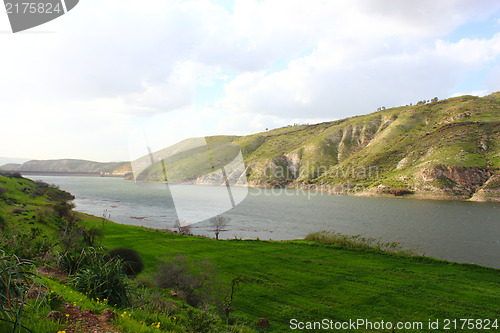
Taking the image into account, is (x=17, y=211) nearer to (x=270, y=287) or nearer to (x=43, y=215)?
(x=43, y=215)

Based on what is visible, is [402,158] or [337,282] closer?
[337,282]

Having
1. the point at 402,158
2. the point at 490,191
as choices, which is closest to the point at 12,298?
the point at 490,191

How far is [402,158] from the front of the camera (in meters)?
126

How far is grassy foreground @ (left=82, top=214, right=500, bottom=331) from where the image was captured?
20.3 meters

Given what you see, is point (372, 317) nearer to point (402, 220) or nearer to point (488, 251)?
point (488, 251)

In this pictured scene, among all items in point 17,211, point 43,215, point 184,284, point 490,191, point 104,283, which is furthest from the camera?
point 490,191

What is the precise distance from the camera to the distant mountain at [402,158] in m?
101

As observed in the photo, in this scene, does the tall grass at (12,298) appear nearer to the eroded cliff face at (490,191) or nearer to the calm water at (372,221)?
the calm water at (372,221)

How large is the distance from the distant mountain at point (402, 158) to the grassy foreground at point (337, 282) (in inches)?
720

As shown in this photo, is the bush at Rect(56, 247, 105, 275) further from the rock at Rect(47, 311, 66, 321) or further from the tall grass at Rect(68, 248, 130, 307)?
the rock at Rect(47, 311, 66, 321)

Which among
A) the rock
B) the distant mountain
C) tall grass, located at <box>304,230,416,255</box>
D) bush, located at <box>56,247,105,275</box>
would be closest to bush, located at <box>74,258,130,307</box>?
bush, located at <box>56,247,105,275</box>

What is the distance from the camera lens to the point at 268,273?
28.8 meters

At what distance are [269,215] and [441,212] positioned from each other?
4463 cm

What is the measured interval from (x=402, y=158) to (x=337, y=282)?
117164 mm
